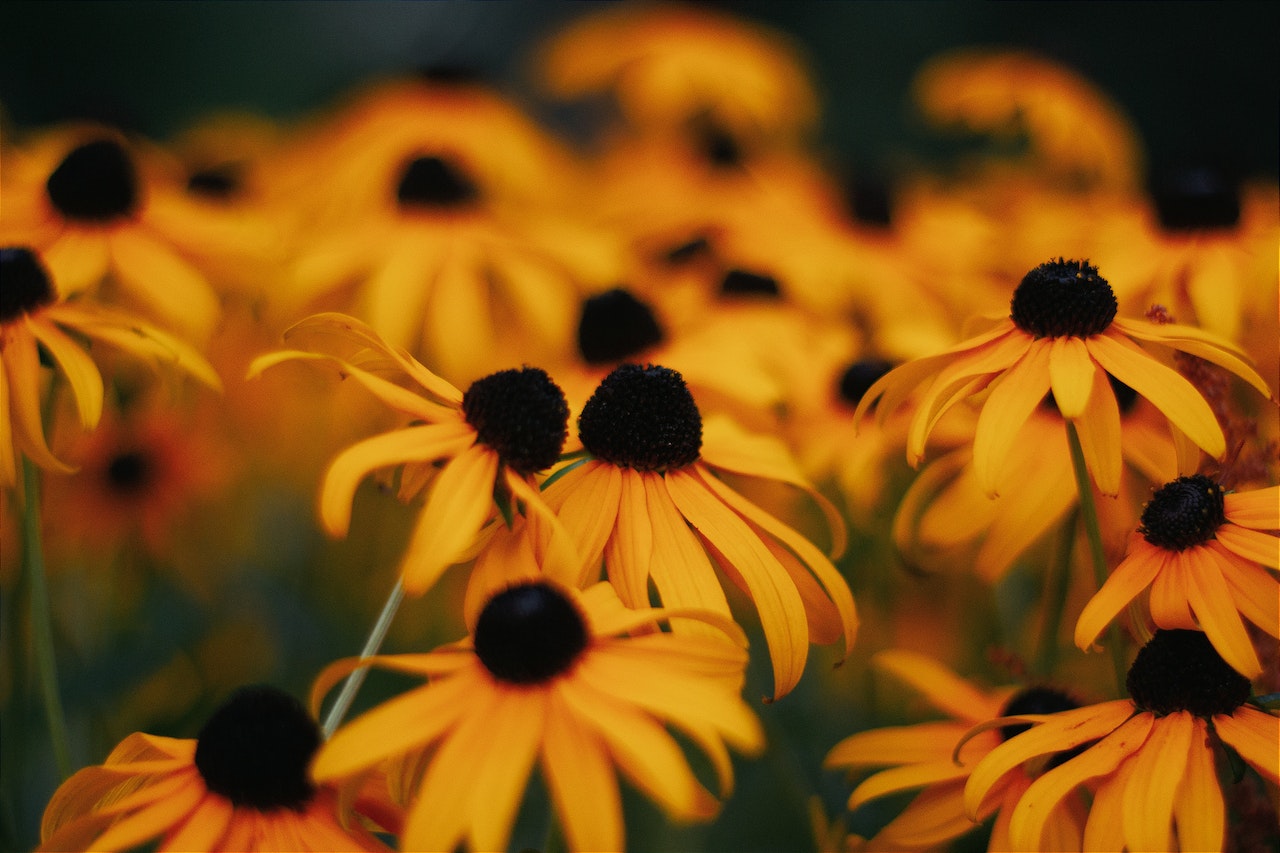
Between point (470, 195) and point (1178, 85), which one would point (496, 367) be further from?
point (1178, 85)

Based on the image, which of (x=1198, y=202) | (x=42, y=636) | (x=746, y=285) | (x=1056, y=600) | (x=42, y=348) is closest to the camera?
(x=42, y=636)

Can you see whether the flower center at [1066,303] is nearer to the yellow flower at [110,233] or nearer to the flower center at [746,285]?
the flower center at [746,285]

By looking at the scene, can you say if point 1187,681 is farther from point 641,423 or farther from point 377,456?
point 377,456

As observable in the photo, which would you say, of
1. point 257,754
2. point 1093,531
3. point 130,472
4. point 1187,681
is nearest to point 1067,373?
point 1093,531

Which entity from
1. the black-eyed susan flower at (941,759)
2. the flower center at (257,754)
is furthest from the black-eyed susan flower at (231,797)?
the black-eyed susan flower at (941,759)

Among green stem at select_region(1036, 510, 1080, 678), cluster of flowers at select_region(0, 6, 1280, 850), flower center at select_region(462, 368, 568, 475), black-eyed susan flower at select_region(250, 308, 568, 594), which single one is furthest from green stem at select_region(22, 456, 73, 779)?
green stem at select_region(1036, 510, 1080, 678)

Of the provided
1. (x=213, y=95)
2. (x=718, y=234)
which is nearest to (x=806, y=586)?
(x=718, y=234)

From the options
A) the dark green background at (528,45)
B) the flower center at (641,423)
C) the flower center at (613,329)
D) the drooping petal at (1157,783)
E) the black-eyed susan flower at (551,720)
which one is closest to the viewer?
the black-eyed susan flower at (551,720)
